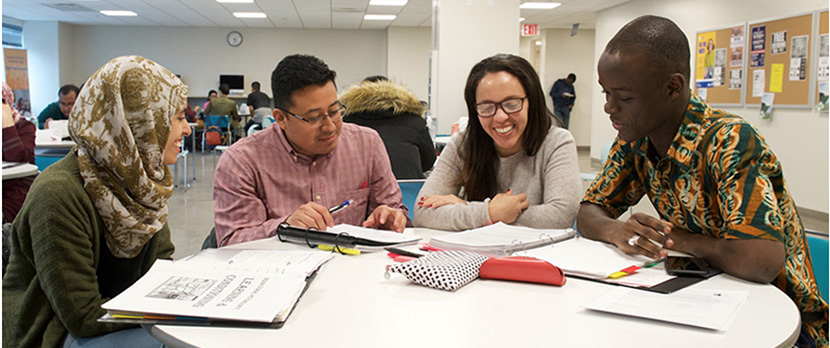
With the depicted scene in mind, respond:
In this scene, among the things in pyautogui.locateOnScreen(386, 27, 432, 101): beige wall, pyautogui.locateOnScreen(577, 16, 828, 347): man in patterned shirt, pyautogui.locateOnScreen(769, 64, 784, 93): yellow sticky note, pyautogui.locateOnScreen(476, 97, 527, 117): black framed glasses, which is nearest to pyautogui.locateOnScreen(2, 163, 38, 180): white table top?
pyautogui.locateOnScreen(476, 97, 527, 117): black framed glasses

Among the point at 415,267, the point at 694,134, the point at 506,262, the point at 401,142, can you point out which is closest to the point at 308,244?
the point at 415,267

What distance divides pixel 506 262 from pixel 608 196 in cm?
58

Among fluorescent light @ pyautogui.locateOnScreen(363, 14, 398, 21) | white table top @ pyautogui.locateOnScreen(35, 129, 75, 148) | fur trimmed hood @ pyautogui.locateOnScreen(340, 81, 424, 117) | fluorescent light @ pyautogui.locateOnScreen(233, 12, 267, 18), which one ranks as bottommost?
white table top @ pyautogui.locateOnScreen(35, 129, 75, 148)

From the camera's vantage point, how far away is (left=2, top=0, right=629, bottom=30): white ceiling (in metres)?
11.0

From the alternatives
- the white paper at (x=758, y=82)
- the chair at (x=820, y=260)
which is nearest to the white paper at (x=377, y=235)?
the chair at (x=820, y=260)

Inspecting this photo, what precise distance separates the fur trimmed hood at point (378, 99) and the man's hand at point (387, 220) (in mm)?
1594

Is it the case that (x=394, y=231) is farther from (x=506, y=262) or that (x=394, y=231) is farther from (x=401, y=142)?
(x=401, y=142)

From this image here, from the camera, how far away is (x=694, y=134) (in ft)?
4.55

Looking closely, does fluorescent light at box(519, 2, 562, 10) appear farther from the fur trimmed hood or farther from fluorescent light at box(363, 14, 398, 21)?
the fur trimmed hood

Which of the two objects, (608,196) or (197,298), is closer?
(197,298)

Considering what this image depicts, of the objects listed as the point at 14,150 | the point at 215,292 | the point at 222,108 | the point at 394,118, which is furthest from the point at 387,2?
the point at 215,292

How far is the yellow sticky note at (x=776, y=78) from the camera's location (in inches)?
247

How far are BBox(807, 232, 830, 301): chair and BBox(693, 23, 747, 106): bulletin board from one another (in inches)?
243

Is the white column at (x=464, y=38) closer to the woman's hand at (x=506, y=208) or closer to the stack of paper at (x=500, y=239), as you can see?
the woman's hand at (x=506, y=208)
